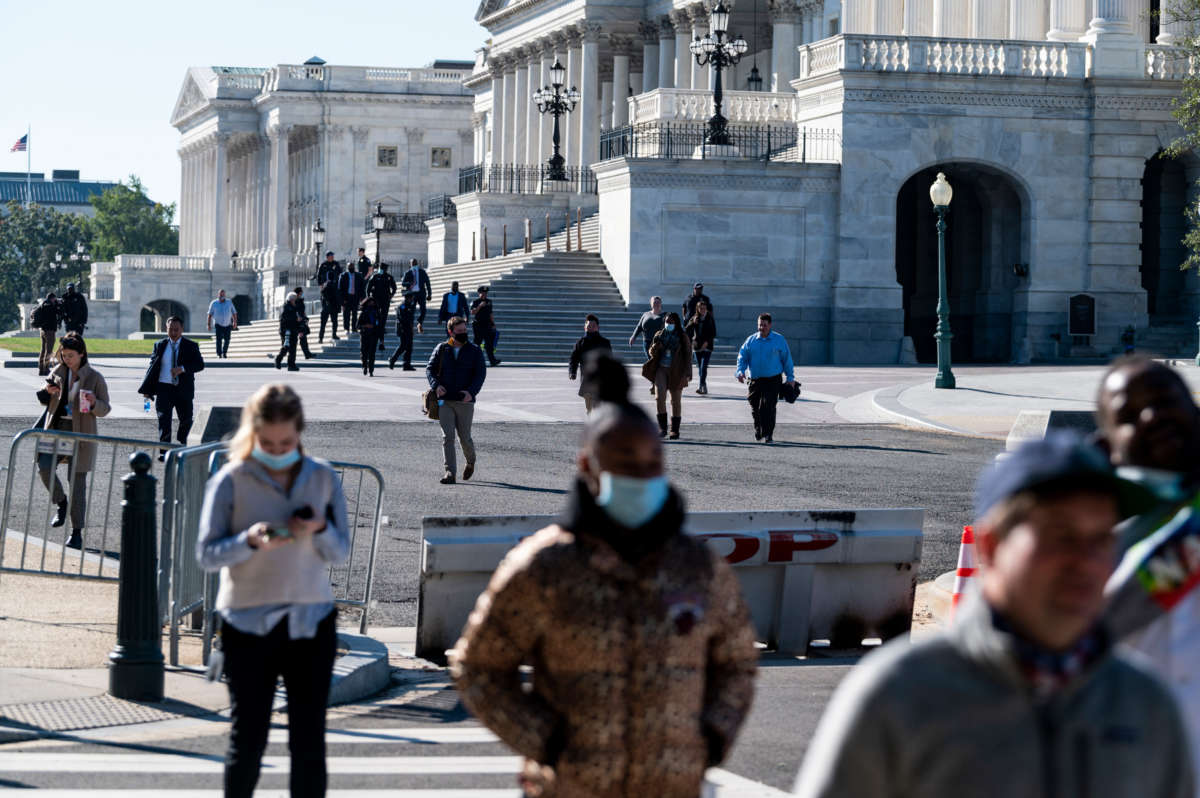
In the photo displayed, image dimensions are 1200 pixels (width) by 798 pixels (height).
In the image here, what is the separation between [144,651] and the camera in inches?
383

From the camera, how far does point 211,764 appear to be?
849 cm

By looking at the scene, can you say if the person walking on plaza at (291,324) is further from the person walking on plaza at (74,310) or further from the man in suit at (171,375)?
the man in suit at (171,375)

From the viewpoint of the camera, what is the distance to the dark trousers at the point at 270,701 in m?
6.50

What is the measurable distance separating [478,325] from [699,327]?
7.91 meters

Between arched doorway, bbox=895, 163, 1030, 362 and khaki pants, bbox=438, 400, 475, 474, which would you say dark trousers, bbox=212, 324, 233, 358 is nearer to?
arched doorway, bbox=895, 163, 1030, 362

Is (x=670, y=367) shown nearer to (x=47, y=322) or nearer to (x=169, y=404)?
(x=169, y=404)

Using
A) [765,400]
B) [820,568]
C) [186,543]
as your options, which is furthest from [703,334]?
[186,543]

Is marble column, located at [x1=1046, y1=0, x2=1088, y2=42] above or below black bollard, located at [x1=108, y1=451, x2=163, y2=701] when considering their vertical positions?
above

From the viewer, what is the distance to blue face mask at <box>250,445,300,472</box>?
6.81m

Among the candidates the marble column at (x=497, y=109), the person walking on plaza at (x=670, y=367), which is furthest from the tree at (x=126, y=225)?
the person walking on plaza at (x=670, y=367)

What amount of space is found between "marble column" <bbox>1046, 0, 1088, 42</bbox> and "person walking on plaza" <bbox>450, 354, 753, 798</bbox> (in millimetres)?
45875

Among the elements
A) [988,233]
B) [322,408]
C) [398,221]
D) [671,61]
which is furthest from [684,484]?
[398,221]

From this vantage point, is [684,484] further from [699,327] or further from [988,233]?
[988,233]

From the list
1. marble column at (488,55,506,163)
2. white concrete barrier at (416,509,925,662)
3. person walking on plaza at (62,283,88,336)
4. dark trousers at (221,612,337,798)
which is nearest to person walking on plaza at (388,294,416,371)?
person walking on plaza at (62,283,88,336)
